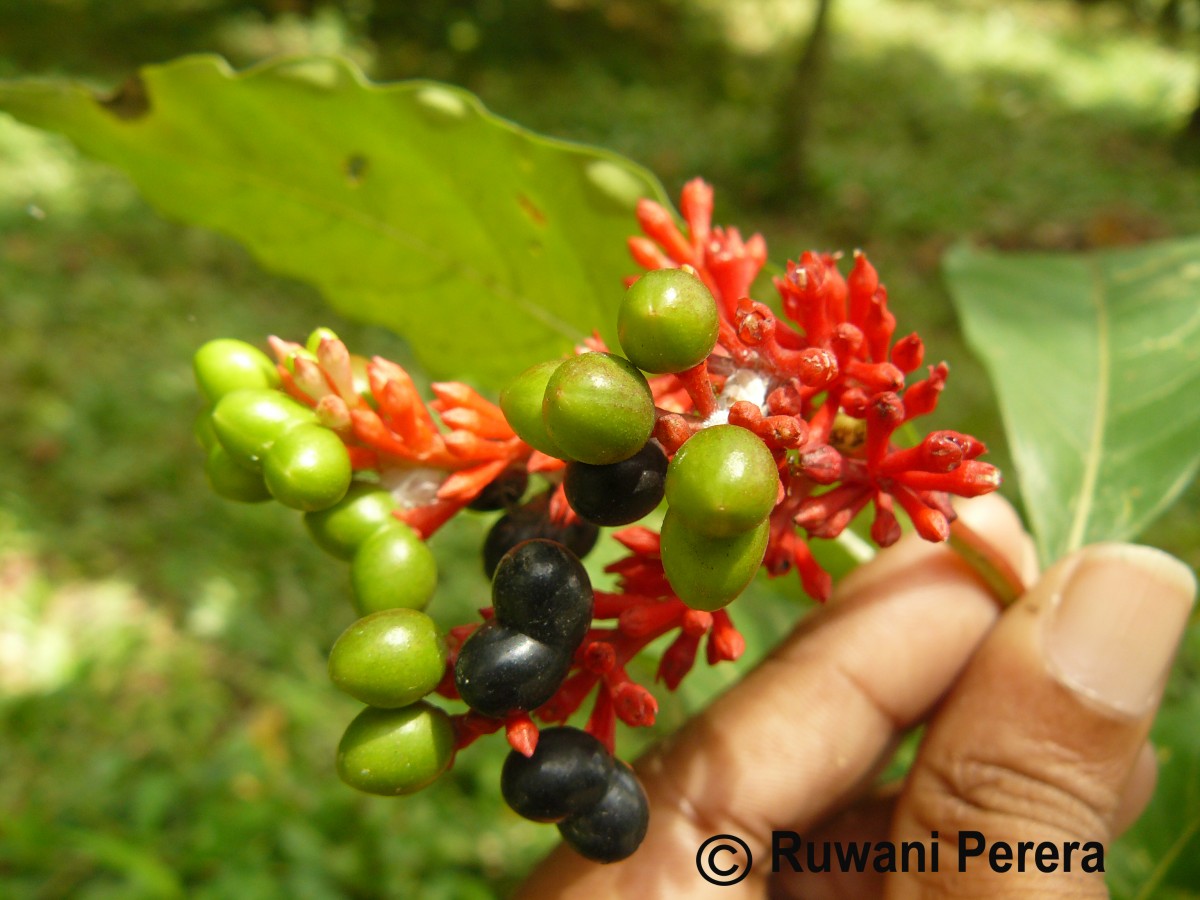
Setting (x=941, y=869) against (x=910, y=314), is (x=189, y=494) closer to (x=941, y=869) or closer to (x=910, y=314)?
(x=941, y=869)

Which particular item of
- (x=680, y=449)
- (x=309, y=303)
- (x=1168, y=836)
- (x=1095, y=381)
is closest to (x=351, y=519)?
(x=680, y=449)

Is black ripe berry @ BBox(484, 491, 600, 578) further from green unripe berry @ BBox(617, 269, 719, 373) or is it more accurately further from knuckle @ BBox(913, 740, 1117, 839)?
knuckle @ BBox(913, 740, 1117, 839)

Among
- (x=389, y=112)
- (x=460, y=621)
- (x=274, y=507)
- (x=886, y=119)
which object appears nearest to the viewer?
(x=389, y=112)

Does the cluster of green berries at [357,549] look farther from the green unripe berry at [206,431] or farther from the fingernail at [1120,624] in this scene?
the fingernail at [1120,624]

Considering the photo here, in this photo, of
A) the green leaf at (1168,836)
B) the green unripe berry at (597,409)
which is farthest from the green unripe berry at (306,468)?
the green leaf at (1168,836)

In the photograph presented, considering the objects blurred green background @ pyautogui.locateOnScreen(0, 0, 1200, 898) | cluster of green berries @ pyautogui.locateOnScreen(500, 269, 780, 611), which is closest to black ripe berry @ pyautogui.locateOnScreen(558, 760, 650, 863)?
cluster of green berries @ pyautogui.locateOnScreen(500, 269, 780, 611)

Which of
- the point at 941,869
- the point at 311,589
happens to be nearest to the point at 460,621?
the point at 311,589
